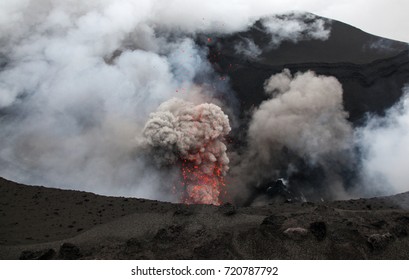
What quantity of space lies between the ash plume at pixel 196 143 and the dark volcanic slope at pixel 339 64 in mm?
7264

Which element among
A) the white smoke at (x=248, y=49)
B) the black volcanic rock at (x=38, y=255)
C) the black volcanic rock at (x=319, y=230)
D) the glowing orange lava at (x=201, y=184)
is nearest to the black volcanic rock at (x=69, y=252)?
the black volcanic rock at (x=38, y=255)

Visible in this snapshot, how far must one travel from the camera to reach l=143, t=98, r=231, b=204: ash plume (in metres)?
45.4

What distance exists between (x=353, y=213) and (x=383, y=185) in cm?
1904

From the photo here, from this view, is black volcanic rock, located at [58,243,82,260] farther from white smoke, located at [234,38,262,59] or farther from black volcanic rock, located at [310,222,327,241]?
white smoke, located at [234,38,262,59]

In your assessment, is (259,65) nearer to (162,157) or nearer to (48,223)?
(162,157)

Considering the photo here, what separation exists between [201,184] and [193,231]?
21340 millimetres

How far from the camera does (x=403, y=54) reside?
5228 centimetres

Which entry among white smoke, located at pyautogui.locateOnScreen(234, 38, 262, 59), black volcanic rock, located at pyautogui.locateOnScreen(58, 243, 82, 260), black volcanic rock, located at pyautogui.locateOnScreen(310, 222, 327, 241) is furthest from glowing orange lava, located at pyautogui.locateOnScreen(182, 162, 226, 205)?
black volcanic rock, located at pyautogui.locateOnScreen(58, 243, 82, 260)

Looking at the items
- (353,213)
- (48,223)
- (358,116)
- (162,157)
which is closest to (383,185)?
(358,116)

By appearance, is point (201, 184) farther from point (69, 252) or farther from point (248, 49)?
point (69, 252)

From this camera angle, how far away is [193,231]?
83.1 feet

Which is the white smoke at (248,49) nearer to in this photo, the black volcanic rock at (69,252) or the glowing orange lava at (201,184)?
the glowing orange lava at (201,184)

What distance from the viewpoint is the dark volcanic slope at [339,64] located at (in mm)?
50719

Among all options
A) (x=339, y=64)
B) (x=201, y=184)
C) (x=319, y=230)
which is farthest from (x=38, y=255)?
(x=339, y=64)
